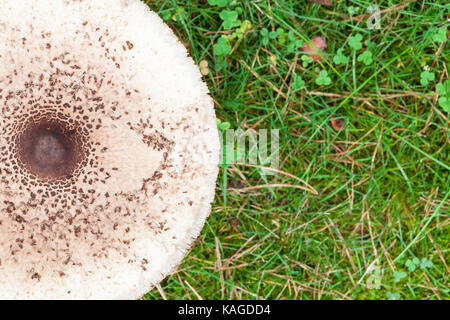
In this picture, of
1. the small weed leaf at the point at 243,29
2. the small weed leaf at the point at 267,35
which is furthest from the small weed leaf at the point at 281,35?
the small weed leaf at the point at 243,29

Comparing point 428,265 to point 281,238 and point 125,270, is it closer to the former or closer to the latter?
point 281,238

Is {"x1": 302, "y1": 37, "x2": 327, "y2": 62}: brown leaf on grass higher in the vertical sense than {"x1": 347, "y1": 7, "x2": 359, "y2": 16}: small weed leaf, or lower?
lower

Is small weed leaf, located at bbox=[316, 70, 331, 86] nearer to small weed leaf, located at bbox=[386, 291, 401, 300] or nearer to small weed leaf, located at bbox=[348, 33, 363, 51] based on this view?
small weed leaf, located at bbox=[348, 33, 363, 51]

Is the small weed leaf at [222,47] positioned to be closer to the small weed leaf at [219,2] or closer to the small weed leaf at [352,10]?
the small weed leaf at [219,2]

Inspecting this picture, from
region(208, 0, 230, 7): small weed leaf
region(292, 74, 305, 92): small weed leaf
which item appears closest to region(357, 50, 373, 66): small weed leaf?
region(292, 74, 305, 92): small weed leaf

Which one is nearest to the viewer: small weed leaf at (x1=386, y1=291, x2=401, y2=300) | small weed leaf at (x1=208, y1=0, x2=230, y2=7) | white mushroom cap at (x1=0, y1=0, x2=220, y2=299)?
white mushroom cap at (x1=0, y1=0, x2=220, y2=299)
